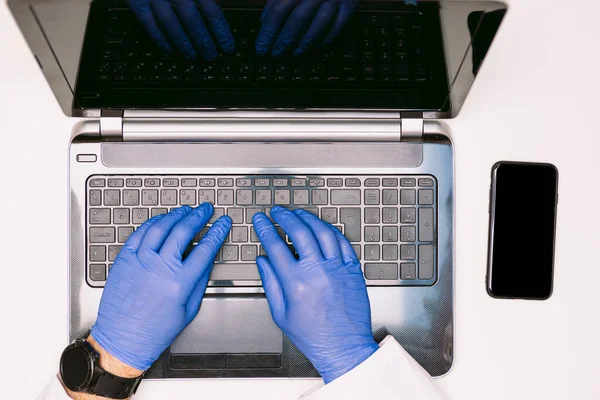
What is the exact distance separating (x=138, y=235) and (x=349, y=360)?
0.32 metres

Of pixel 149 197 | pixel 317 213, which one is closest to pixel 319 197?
pixel 317 213

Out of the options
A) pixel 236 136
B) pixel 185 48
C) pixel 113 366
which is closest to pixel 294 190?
pixel 236 136

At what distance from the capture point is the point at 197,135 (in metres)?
0.60

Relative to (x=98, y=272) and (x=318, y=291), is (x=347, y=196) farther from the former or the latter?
(x=98, y=272)

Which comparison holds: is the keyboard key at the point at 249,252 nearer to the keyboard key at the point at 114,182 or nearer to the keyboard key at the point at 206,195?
the keyboard key at the point at 206,195

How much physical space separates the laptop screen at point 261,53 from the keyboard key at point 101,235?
154mm

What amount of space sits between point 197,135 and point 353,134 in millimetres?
207

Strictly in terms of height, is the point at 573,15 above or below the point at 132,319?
above

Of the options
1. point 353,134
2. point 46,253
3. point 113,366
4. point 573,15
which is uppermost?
point 573,15

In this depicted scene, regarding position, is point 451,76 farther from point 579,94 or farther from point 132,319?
point 132,319

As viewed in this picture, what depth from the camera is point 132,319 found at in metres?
0.59

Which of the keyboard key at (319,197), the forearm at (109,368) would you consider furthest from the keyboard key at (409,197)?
the forearm at (109,368)

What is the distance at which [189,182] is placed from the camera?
0.59 m

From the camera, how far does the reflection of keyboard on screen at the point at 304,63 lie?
1.76 feet
